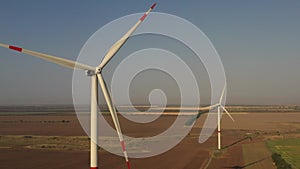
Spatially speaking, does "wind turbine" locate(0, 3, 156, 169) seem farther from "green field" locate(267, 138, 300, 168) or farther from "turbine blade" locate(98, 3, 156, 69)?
"green field" locate(267, 138, 300, 168)

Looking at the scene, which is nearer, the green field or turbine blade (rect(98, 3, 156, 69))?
turbine blade (rect(98, 3, 156, 69))

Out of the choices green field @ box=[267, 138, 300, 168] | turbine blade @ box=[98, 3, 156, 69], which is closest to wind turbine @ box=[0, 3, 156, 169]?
turbine blade @ box=[98, 3, 156, 69]

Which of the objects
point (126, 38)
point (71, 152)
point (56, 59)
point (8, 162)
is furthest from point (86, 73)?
point (71, 152)

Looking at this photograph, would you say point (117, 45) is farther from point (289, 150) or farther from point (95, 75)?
point (289, 150)

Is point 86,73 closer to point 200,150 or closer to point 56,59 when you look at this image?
point 56,59

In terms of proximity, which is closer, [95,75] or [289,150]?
[95,75]

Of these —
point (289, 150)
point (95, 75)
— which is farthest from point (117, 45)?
point (289, 150)

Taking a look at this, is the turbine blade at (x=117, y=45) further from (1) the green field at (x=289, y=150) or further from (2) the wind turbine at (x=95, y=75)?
(1) the green field at (x=289, y=150)

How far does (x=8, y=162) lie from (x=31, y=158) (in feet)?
11.8

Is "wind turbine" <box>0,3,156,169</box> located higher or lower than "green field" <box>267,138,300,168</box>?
higher

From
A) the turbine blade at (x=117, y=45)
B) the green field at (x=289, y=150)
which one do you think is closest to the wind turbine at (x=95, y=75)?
the turbine blade at (x=117, y=45)

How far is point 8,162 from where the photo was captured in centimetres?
4409

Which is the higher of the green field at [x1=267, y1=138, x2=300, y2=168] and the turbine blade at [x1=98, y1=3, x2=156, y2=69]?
the turbine blade at [x1=98, y1=3, x2=156, y2=69]

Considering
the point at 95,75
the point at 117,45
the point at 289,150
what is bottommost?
the point at 289,150
